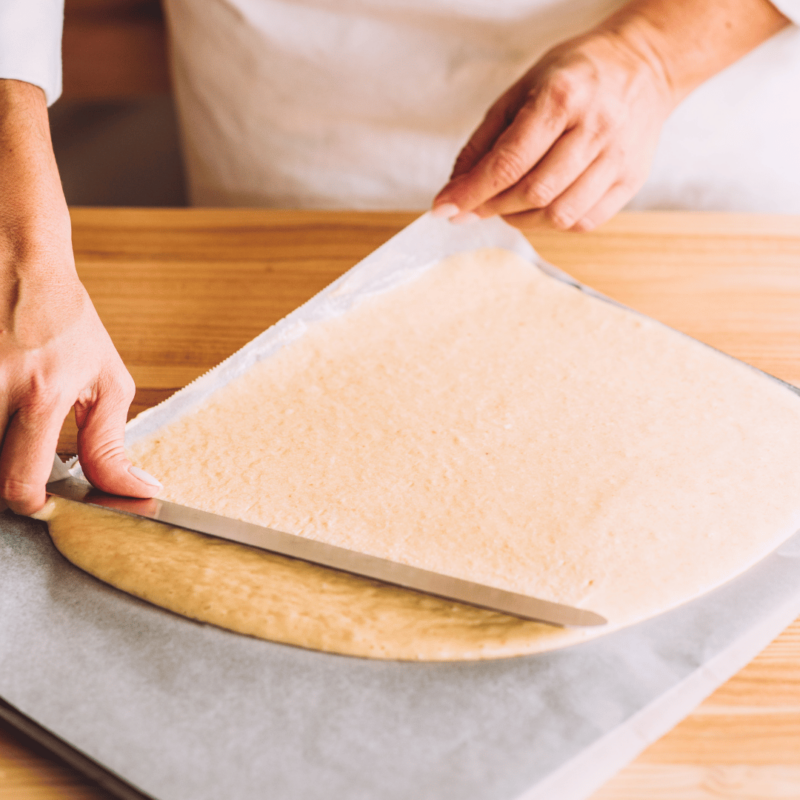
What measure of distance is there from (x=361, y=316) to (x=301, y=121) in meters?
0.43

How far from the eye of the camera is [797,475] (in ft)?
2.35

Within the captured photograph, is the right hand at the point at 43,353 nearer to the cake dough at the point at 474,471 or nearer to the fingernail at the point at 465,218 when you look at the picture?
the cake dough at the point at 474,471

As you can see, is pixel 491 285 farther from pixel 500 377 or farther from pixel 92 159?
A: pixel 92 159

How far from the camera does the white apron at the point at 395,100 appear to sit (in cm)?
109

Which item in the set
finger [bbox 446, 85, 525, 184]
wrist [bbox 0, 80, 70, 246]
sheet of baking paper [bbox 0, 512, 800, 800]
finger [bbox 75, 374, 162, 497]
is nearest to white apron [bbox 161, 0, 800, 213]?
finger [bbox 446, 85, 525, 184]

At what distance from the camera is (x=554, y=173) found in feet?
2.97

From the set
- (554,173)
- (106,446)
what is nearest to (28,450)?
(106,446)

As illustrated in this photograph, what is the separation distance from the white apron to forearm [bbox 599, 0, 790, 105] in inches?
3.7

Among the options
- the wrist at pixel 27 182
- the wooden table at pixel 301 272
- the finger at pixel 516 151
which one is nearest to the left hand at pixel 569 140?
the finger at pixel 516 151

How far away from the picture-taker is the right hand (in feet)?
1.97

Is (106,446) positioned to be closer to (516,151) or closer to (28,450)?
(28,450)

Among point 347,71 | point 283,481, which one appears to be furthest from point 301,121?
point 283,481

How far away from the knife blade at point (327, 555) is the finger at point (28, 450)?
0.05 m

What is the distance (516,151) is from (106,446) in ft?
1.78
